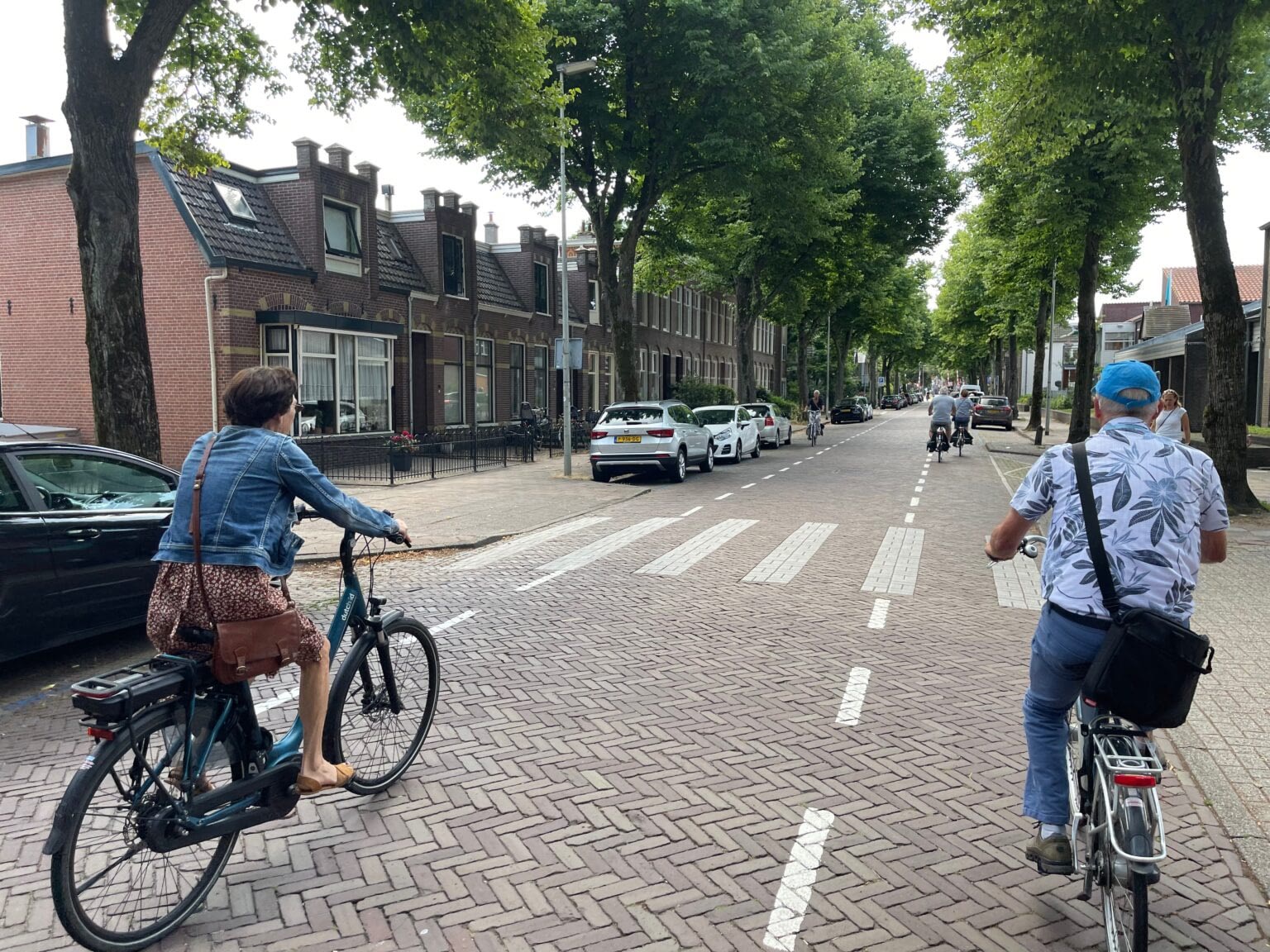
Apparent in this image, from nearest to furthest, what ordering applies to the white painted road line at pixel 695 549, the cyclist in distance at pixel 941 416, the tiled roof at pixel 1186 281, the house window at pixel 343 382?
the white painted road line at pixel 695 549 → the house window at pixel 343 382 → the cyclist in distance at pixel 941 416 → the tiled roof at pixel 1186 281

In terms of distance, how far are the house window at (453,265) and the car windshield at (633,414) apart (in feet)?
32.9

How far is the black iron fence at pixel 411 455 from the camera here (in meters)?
20.1

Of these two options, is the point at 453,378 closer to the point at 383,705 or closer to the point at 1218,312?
the point at 1218,312

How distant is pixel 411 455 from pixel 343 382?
335 centimetres

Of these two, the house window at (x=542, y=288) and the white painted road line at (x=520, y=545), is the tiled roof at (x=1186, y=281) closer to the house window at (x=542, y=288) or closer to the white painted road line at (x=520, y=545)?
the house window at (x=542, y=288)

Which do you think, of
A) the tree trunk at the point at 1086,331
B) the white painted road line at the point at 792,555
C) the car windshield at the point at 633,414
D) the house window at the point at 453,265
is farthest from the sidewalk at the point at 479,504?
the tree trunk at the point at 1086,331

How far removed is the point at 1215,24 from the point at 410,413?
19.7m

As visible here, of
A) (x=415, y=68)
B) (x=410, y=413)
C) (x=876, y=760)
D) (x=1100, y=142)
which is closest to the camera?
(x=876, y=760)

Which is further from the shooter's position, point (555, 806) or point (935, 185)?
point (935, 185)

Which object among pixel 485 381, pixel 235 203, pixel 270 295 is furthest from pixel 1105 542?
pixel 485 381

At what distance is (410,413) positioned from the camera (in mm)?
25594

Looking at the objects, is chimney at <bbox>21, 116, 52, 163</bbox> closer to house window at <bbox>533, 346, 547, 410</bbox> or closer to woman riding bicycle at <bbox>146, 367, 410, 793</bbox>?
house window at <bbox>533, 346, 547, 410</bbox>

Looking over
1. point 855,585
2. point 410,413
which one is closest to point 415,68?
point 855,585

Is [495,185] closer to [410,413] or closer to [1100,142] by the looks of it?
[410,413]
